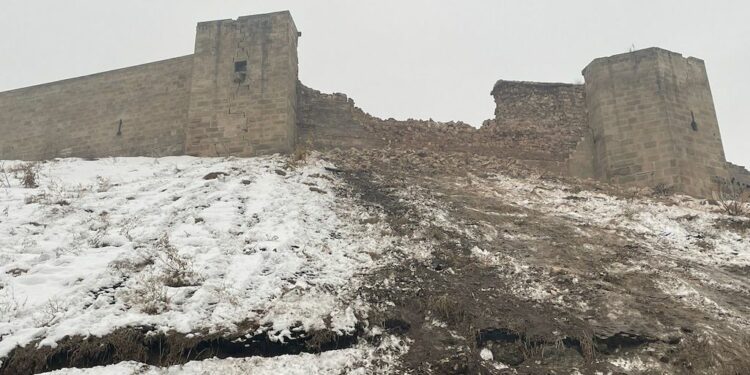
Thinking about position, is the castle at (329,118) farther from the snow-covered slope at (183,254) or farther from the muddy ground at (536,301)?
the muddy ground at (536,301)

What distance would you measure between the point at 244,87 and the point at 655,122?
9270mm

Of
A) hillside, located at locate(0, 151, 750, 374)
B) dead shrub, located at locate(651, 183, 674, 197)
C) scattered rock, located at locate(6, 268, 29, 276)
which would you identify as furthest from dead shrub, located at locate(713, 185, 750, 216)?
scattered rock, located at locate(6, 268, 29, 276)

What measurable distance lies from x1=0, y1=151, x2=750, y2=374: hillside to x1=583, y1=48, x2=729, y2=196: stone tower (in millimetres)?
2982

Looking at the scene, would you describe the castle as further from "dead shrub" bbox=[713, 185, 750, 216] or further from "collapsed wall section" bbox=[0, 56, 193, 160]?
"dead shrub" bbox=[713, 185, 750, 216]

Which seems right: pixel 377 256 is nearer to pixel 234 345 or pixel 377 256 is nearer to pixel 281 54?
pixel 234 345

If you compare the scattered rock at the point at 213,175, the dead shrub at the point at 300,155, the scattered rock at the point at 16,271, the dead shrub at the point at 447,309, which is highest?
the dead shrub at the point at 300,155

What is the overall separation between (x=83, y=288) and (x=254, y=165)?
5.75 m

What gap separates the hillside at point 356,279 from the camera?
5777 mm

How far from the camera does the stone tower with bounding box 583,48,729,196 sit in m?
14.0

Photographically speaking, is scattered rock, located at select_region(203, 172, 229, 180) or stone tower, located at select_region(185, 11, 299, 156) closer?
scattered rock, located at select_region(203, 172, 229, 180)

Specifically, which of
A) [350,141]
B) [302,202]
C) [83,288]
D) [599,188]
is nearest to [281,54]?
[350,141]

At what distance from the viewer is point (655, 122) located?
14.4 meters

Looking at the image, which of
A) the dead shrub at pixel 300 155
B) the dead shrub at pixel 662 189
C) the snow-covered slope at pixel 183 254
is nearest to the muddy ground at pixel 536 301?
the snow-covered slope at pixel 183 254

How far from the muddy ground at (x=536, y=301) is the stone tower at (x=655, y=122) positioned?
535 cm
